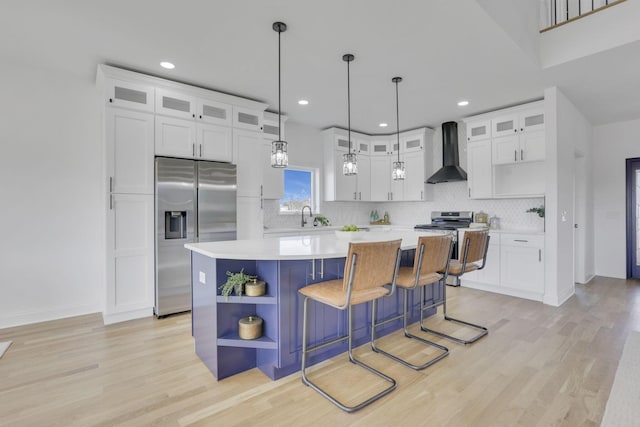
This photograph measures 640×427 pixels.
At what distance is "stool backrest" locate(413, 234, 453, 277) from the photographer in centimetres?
256

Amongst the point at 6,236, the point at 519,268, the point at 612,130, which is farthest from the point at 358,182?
the point at 6,236

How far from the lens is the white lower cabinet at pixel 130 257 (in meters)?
3.35

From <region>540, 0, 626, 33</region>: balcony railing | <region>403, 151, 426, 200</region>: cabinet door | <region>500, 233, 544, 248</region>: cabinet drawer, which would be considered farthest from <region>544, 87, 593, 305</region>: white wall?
<region>403, 151, 426, 200</region>: cabinet door

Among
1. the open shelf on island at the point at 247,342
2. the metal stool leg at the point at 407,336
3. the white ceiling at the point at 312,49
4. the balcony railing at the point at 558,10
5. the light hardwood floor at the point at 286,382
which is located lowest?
the light hardwood floor at the point at 286,382

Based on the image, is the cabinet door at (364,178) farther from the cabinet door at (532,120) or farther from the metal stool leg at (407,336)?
the metal stool leg at (407,336)

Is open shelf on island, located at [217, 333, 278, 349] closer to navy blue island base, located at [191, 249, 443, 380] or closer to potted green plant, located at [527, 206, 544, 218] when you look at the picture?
navy blue island base, located at [191, 249, 443, 380]

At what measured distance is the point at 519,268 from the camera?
4.41m

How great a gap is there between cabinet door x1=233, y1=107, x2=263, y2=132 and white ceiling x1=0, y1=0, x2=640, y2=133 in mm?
208

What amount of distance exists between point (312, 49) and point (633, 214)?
6121mm

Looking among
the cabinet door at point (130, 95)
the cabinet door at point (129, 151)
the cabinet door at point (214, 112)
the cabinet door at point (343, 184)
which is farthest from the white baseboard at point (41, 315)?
the cabinet door at point (343, 184)

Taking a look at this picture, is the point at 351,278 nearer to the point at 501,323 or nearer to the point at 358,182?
the point at 501,323

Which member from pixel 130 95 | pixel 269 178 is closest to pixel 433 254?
pixel 269 178

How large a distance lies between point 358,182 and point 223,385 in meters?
4.53

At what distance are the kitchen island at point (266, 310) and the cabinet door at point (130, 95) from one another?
79.6 inches
